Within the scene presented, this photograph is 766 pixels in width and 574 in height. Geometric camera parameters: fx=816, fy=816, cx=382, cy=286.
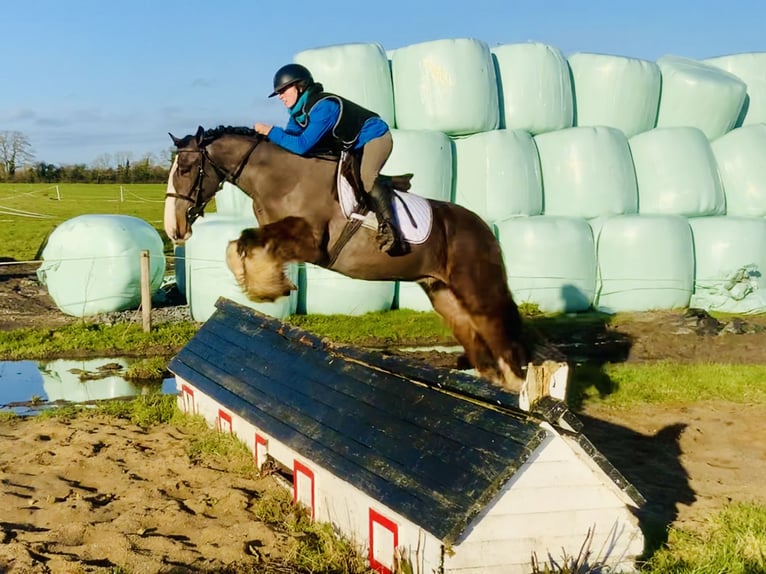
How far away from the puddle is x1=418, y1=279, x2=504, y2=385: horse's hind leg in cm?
314

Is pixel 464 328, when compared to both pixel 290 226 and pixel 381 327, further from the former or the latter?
pixel 381 327

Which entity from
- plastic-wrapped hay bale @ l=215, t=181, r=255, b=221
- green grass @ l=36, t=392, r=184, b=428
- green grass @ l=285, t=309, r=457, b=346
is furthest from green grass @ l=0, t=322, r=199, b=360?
green grass @ l=36, t=392, r=184, b=428

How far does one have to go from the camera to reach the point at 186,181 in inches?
193

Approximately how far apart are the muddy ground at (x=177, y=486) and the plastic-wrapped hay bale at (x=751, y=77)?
8.43 metres

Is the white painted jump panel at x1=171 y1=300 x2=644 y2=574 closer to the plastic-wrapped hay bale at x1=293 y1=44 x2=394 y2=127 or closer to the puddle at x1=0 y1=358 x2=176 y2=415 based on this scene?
the puddle at x1=0 y1=358 x2=176 y2=415

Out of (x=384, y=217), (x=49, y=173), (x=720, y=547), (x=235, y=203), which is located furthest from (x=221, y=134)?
(x=49, y=173)

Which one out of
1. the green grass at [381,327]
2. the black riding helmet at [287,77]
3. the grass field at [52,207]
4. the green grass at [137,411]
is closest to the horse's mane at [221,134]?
the black riding helmet at [287,77]

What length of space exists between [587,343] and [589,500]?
21.2 ft

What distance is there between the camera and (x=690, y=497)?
4.73 metres

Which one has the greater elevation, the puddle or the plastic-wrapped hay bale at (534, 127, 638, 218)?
the plastic-wrapped hay bale at (534, 127, 638, 218)

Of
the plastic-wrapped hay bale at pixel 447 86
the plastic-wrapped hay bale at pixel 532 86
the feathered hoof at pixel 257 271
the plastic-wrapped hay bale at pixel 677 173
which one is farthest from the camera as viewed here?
the plastic-wrapped hay bale at pixel 677 173

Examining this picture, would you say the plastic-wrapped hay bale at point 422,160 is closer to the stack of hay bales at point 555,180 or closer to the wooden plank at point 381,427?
the stack of hay bales at point 555,180

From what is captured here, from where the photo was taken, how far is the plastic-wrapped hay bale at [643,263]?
1145 cm

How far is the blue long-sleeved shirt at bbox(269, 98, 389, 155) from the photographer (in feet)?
15.7
